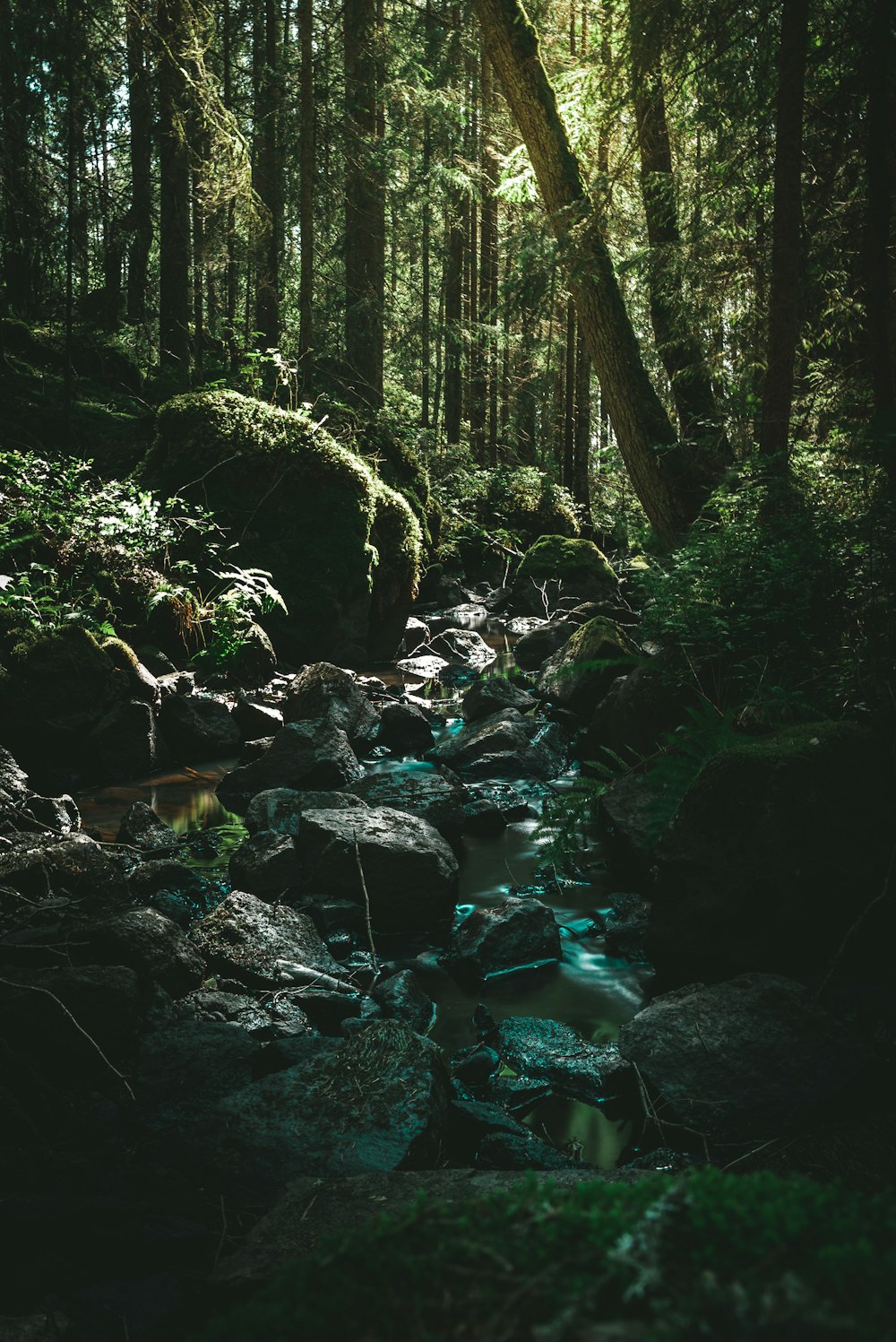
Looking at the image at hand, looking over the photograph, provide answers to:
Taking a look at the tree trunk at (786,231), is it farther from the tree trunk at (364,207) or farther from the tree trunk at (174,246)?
the tree trunk at (174,246)

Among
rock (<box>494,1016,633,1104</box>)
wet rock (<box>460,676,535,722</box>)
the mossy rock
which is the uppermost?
the mossy rock

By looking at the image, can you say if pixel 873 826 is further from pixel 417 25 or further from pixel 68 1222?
pixel 417 25

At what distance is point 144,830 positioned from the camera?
20.7 feet

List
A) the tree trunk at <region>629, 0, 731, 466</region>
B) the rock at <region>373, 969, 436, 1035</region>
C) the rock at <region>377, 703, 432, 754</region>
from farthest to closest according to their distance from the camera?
the tree trunk at <region>629, 0, 731, 466</region>, the rock at <region>377, 703, 432, 754</region>, the rock at <region>373, 969, 436, 1035</region>

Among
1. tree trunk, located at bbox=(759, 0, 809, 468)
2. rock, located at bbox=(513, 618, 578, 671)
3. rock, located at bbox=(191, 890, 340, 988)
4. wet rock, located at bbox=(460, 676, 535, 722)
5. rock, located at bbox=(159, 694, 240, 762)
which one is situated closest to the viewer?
→ rock, located at bbox=(191, 890, 340, 988)

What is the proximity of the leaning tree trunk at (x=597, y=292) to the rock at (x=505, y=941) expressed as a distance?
21.6 feet

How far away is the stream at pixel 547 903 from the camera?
3740 millimetres

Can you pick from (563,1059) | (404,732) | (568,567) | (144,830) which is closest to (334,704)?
(404,732)

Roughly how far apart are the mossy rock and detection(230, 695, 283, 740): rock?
27.2 ft

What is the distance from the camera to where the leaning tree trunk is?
32.7 ft

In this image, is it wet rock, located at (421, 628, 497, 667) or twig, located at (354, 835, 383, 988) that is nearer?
twig, located at (354, 835, 383, 988)

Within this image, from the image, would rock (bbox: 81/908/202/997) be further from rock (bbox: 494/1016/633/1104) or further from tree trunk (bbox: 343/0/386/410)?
tree trunk (bbox: 343/0/386/410)

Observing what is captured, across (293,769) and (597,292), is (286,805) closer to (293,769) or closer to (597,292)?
(293,769)

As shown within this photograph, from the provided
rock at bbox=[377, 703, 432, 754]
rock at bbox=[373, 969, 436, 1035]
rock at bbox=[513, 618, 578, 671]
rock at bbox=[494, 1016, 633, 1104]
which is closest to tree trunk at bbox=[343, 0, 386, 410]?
rock at bbox=[513, 618, 578, 671]
